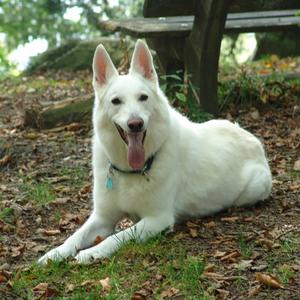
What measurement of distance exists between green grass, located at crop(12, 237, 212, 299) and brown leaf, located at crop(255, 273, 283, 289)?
1.14ft

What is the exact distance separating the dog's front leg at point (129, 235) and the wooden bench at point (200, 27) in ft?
10.2

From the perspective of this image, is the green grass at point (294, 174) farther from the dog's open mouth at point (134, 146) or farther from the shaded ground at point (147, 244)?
the dog's open mouth at point (134, 146)

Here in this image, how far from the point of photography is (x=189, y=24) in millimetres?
8016

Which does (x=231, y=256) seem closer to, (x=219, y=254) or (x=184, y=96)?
(x=219, y=254)

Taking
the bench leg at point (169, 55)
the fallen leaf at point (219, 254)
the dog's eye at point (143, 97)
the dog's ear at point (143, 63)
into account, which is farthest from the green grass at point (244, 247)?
the bench leg at point (169, 55)

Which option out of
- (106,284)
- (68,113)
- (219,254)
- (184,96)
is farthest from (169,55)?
(106,284)

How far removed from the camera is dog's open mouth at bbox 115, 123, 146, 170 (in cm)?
481

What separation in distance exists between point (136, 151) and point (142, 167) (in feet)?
0.60

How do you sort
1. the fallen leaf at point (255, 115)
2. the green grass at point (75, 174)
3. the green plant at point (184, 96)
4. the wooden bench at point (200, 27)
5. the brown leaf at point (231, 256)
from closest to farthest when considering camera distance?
the brown leaf at point (231, 256) < the green grass at point (75, 174) < the wooden bench at point (200, 27) < the green plant at point (184, 96) < the fallen leaf at point (255, 115)

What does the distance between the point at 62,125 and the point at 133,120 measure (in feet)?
13.5

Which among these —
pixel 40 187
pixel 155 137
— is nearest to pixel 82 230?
pixel 155 137

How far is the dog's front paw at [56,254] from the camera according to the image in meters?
4.63

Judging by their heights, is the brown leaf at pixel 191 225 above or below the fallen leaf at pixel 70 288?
below

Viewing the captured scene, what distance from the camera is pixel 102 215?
517cm
